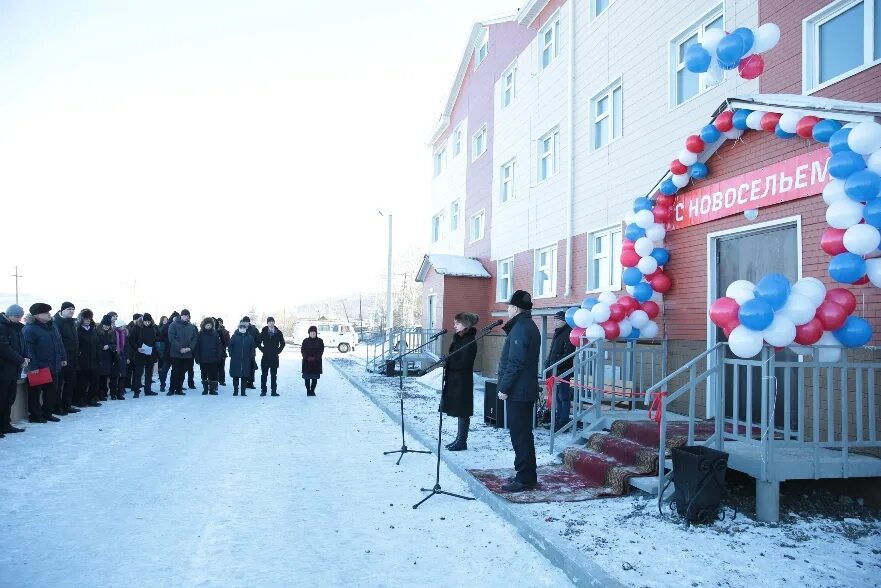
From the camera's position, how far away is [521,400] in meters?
5.97

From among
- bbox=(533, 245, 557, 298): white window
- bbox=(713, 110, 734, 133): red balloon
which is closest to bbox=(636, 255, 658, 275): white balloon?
bbox=(713, 110, 734, 133): red balloon

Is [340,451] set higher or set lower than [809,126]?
lower

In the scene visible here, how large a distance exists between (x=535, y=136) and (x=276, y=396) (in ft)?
31.1

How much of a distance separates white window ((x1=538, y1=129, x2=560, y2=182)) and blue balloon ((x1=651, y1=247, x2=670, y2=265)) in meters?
6.15

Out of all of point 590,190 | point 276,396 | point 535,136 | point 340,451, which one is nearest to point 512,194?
point 535,136

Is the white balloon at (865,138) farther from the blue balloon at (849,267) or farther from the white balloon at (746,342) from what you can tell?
the white balloon at (746,342)

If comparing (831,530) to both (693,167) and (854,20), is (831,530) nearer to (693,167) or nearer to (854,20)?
(693,167)

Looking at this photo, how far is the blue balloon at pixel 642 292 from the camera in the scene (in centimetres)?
867

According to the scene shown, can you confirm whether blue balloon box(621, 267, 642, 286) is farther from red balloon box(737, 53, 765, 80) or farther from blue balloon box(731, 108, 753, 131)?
red balloon box(737, 53, 765, 80)

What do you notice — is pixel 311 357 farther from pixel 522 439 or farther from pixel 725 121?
pixel 725 121

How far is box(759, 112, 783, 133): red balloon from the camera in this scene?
646 cm

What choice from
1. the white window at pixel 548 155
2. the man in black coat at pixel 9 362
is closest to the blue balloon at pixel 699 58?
the white window at pixel 548 155

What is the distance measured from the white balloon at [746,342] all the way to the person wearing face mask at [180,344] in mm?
11724

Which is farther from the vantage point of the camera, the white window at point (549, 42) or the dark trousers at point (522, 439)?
the white window at point (549, 42)
